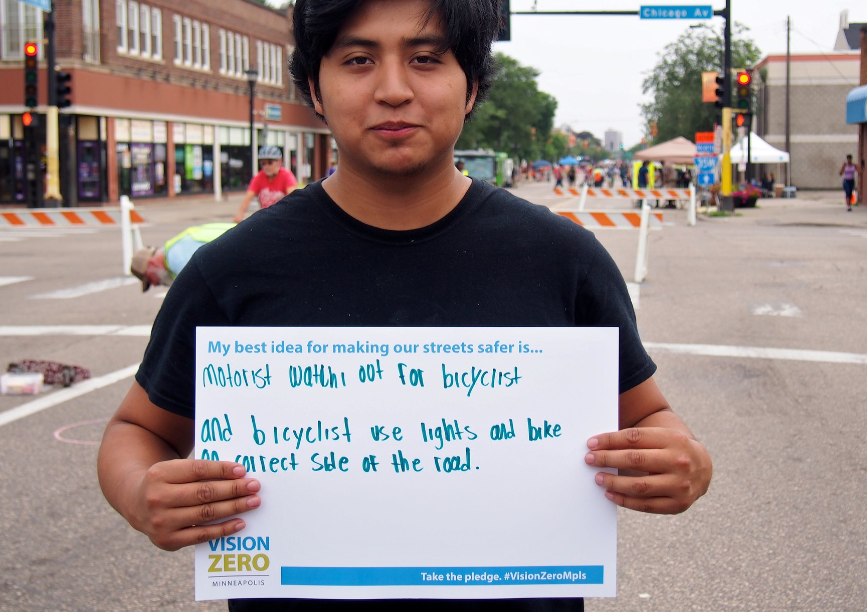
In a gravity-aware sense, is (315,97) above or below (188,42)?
below

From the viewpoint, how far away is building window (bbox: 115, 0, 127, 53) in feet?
128

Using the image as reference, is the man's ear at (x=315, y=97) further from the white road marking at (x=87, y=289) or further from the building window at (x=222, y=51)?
the building window at (x=222, y=51)

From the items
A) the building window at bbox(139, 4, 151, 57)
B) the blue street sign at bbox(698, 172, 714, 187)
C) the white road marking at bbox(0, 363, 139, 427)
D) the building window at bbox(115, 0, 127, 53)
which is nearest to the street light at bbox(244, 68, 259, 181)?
the building window at bbox(139, 4, 151, 57)

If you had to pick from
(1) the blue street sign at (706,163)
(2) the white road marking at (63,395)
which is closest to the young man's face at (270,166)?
(2) the white road marking at (63,395)

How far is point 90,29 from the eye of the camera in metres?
37.1

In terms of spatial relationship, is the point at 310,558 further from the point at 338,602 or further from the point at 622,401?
the point at 622,401

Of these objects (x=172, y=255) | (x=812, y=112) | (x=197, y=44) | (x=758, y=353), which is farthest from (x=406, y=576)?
(x=812, y=112)

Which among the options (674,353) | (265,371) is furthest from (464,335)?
(674,353)

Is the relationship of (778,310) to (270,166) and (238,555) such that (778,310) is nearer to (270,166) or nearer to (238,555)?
(270,166)

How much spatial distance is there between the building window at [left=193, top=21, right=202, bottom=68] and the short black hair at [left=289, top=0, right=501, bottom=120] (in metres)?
46.5

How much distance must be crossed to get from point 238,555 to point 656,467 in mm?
781

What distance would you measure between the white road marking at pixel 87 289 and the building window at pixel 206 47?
112 ft

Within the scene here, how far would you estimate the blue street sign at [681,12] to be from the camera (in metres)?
25.8

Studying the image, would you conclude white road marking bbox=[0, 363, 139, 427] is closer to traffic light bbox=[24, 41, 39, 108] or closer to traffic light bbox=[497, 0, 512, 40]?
traffic light bbox=[497, 0, 512, 40]
